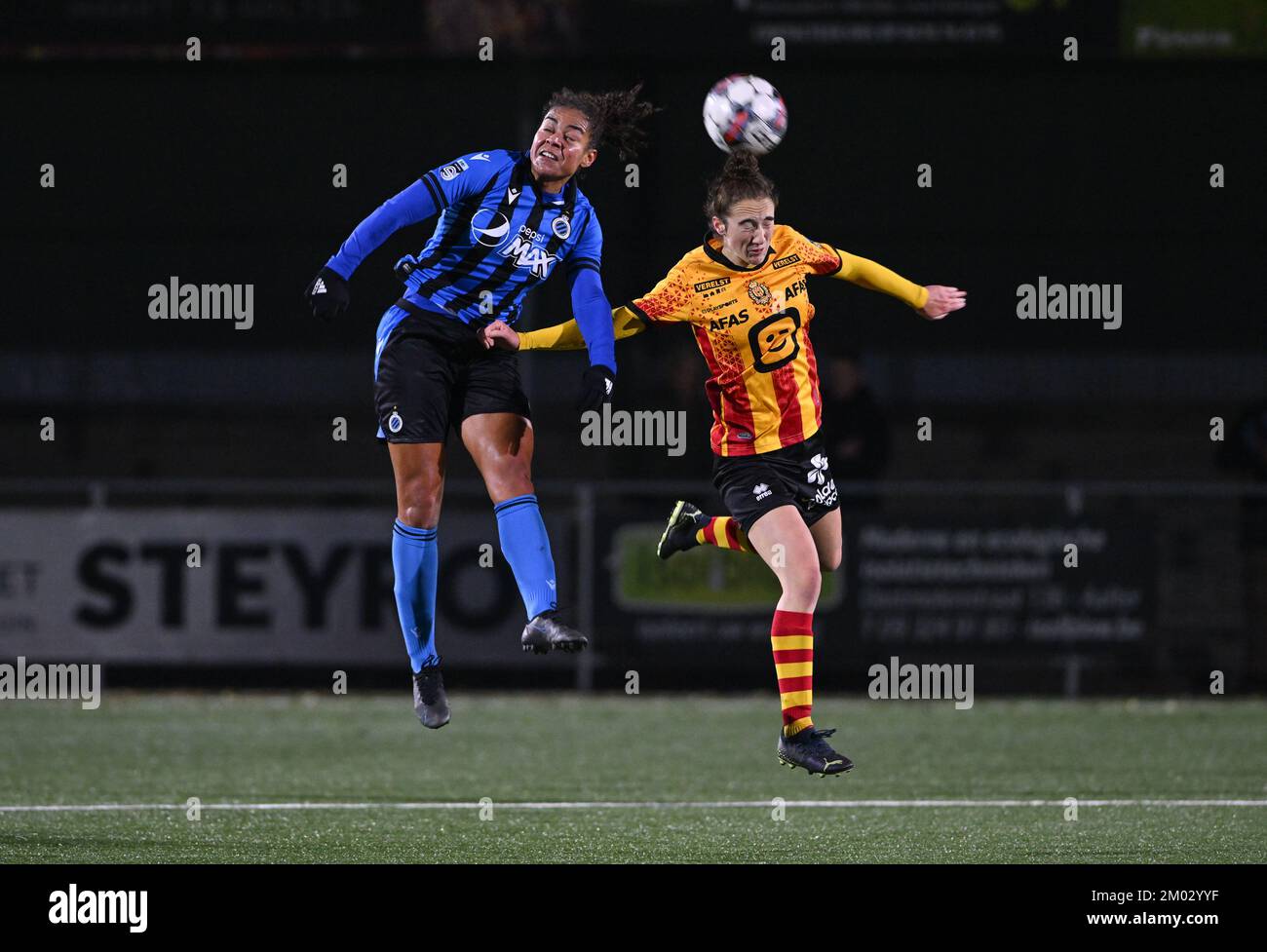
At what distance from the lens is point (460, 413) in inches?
335

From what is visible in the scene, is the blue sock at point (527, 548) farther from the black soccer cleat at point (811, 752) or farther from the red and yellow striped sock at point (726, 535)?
the black soccer cleat at point (811, 752)

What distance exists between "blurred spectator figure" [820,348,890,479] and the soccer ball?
680 centimetres

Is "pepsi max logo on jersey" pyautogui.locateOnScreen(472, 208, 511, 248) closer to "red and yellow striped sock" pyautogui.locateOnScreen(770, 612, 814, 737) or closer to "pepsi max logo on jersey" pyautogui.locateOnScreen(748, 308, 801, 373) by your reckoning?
"pepsi max logo on jersey" pyautogui.locateOnScreen(748, 308, 801, 373)

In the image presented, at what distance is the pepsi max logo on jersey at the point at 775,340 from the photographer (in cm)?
849

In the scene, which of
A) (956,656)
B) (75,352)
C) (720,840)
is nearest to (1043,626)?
(956,656)

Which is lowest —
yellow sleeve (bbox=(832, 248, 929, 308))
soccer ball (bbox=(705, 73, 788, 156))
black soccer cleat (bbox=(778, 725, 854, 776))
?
black soccer cleat (bbox=(778, 725, 854, 776))

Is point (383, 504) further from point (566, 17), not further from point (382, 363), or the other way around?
point (382, 363)

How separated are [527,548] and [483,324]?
98 centimetres

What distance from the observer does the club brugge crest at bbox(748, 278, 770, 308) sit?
845 centimetres

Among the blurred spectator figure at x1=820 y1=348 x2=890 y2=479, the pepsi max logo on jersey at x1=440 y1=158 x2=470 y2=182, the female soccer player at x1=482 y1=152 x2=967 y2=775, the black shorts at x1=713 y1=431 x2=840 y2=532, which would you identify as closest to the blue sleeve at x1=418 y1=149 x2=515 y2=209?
the pepsi max logo on jersey at x1=440 y1=158 x2=470 y2=182

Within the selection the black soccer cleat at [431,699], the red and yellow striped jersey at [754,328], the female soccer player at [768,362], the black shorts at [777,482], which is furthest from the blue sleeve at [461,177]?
the black soccer cleat at [431,699]

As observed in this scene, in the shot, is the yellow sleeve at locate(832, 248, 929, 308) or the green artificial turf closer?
the yellow sleeve at locate(832, 248, 929, 308)

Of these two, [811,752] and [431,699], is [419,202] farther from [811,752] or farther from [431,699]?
[811,752]

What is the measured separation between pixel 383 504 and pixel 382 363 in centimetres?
814
